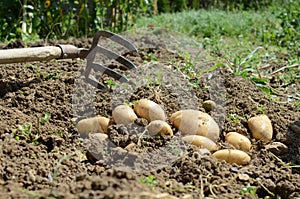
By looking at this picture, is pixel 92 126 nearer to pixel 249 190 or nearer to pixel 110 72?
pixel 110 72

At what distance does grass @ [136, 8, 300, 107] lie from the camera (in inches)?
153

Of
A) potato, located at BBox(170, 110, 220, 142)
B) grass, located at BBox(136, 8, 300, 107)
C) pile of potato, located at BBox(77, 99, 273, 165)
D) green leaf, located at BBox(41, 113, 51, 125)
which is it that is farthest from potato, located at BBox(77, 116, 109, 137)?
grass, located at BBox(136, 8, 300, 107)

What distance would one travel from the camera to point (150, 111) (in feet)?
9.11

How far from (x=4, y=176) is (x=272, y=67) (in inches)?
114

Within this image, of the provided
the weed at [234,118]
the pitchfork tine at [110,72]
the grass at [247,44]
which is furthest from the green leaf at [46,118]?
the grass at [247,44]

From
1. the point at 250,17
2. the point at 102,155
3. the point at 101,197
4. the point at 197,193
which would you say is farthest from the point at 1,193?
the point at 250,17

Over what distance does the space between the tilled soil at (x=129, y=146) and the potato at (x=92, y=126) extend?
0.04 meters

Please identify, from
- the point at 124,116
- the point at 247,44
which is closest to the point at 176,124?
the point at 124,116

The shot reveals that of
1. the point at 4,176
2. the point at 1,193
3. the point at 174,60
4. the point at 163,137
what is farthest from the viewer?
the point at 174,60

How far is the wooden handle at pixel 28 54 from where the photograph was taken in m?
3.03

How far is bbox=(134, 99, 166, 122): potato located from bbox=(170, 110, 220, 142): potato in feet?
0.28

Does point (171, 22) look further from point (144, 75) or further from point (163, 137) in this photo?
point (163, 137)

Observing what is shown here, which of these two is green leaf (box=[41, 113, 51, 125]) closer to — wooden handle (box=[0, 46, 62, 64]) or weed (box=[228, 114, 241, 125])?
wooden handle (box=[0, 46, 62, 64])

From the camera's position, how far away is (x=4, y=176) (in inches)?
86.4
